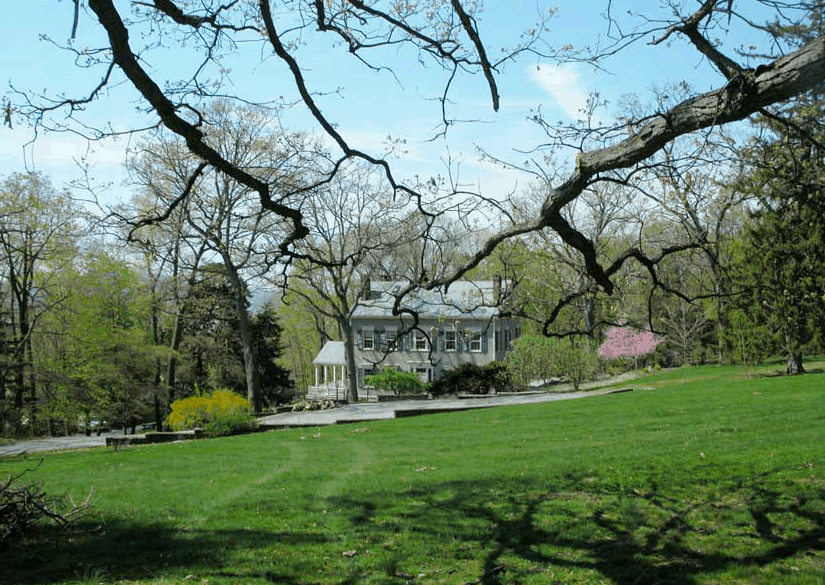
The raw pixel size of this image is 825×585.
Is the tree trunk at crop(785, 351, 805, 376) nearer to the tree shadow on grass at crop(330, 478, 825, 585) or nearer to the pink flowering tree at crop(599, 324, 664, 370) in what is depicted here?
the pink flowering tree at crop(599, 324, 664, 370)

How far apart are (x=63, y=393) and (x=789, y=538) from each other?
72.4 feet

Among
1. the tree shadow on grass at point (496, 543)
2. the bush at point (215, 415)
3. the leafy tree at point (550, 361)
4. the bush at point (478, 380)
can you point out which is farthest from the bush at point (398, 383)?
the tree shadow on grass at point (496, 543)

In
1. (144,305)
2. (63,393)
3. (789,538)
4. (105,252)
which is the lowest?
(789,538)

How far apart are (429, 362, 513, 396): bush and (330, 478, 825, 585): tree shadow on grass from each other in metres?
22.9

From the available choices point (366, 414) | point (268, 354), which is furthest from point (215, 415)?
point (268, 354)

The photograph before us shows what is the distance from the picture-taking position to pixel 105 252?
3150cm

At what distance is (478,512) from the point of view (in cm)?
754

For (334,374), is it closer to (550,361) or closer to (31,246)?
(550,361)

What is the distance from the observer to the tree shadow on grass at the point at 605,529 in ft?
19.1

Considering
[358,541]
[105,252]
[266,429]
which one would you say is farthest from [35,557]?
[105,252]

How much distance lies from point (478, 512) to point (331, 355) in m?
38.6

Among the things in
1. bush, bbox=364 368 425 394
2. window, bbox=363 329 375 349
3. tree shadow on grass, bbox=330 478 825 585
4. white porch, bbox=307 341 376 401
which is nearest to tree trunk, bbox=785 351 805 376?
tree shadow on grass, bbox=330 478 825 585

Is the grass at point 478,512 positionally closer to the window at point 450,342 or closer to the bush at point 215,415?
the bush at point 215,415

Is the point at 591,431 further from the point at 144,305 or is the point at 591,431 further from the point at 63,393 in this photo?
the point at 144,305
